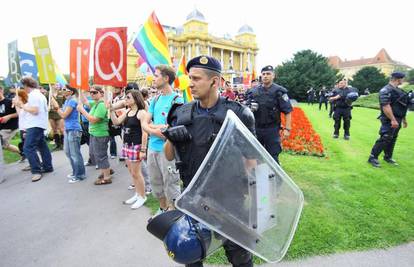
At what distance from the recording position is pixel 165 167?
317 centimetres

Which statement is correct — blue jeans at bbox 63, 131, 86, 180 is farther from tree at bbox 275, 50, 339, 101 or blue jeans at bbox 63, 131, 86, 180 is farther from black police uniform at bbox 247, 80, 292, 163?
tree at bbox 275, 50, 339, 101

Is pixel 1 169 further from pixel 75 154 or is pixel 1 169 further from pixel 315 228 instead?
pixel 315 228

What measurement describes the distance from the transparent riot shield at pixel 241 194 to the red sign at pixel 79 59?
3.26m

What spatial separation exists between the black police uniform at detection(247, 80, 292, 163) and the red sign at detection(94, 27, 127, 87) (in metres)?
2.22

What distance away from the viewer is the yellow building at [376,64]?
Result: 8650 cm

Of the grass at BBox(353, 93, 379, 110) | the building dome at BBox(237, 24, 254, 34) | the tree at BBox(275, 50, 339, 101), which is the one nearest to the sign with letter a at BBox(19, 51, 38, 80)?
the grass at BBox(353, 93, 379, 110)

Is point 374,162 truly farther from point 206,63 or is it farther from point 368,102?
point 368,102

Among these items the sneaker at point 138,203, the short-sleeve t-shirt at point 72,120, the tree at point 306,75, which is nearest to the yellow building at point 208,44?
the tree at point 306,75

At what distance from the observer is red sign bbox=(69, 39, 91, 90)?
156 inches

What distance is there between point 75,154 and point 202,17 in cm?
7480

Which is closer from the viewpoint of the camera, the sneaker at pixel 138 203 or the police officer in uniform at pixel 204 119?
the police officer in uniform at pixel 204 119

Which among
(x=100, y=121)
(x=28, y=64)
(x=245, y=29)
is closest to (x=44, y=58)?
(x=100, y=121)

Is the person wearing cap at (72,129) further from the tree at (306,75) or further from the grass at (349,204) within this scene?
the tree at (306,75)

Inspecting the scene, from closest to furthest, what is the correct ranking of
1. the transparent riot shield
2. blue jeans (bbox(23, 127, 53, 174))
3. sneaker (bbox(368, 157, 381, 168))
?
the transparent riot shield → blue jeans (bbox(23, 127, 53, 174)) → sneaker (bbox(368, 157, 381, 168))
